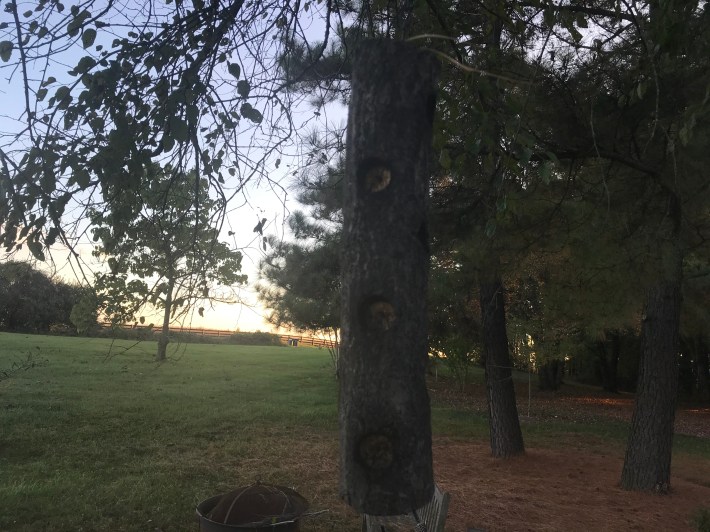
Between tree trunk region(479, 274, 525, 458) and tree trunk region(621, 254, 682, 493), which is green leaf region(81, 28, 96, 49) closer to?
tree trunk region(621, 254, 682, 493)

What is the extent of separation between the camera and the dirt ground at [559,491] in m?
6.42

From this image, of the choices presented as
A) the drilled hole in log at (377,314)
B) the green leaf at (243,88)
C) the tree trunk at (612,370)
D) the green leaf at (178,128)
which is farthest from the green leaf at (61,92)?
the tree trunk at (612,370)

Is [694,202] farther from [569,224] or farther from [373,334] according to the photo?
[373,334]

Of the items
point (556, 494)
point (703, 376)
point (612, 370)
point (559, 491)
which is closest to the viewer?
point (556, 494)

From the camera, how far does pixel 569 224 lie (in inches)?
277

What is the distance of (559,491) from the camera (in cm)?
768

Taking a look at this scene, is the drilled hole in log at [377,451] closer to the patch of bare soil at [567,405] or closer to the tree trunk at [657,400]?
the tree trunk at [657,400]

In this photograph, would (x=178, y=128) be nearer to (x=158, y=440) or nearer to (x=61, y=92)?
(x=61, y=92)

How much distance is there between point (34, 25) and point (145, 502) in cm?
583

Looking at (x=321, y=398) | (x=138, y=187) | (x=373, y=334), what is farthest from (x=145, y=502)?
(x=321, y=398)

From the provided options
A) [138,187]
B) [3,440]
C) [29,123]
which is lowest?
[3,440]

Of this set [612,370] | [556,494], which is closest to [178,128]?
[556,494]

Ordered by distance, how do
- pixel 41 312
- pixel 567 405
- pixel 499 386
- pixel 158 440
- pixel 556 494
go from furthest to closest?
pixel 41 312 → pixel 567 405 → pixel 158 440 → pixel 499 386 → pixel 556 494

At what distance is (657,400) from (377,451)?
760 cm
